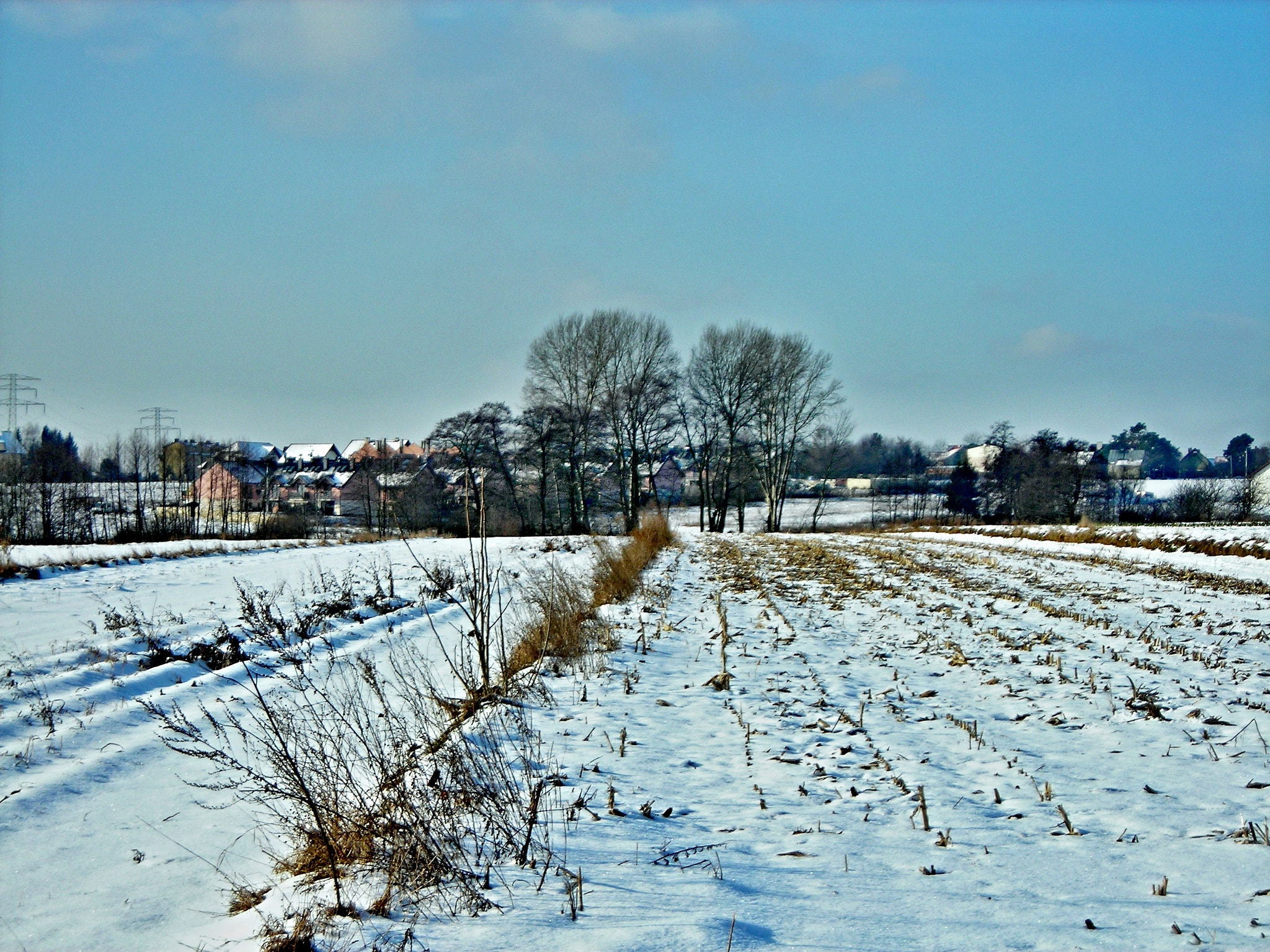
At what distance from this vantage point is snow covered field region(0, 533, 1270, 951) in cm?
322

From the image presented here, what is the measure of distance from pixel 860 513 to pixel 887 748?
6583 centimetres

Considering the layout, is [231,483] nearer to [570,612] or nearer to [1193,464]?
[570,612]

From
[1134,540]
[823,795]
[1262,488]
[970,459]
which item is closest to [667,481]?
[1262,488]

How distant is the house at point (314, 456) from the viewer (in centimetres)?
10151

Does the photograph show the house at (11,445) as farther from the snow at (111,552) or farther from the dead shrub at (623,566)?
the dead shrub at (623,566)

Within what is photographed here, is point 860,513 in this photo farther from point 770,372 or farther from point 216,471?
point 216,471

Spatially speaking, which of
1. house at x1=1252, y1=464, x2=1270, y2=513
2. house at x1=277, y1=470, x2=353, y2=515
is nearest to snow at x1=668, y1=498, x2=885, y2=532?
house at x1=1252, y1=464, x2=1270, y2=513

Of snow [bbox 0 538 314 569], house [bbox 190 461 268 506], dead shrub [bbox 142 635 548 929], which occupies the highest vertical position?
house [bbox 190 461 268 506]

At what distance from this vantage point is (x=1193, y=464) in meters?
99.4

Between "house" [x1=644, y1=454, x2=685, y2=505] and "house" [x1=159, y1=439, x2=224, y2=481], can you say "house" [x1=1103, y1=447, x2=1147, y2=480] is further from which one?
"house" [x1=159, y1=439, x2=224, y2=481]

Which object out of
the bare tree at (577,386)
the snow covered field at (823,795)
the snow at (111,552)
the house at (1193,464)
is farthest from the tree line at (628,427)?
the house at (1193,464)

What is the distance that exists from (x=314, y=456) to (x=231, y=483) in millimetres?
47372

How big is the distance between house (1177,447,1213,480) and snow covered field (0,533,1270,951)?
8862cm

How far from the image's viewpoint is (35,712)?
7.53 metres
